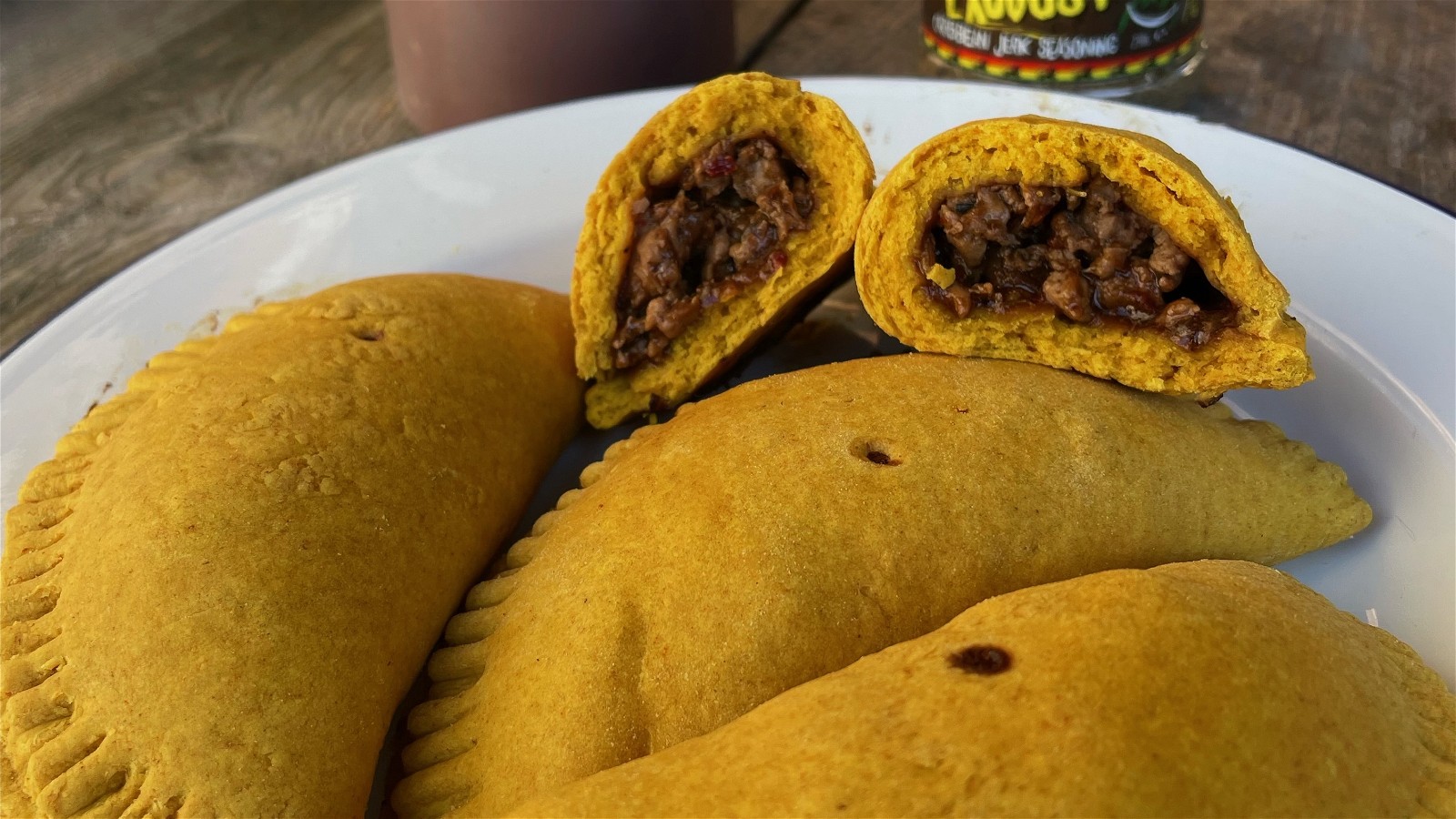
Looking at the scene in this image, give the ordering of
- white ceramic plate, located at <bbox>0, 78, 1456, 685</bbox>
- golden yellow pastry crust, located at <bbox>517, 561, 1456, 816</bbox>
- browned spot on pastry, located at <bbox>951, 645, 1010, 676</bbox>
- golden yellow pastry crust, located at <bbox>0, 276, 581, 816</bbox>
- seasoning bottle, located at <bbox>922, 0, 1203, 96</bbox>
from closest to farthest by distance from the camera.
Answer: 1. golden yellow pastry crust, located at <bbox>517, 561, 1456, 816</bbox>
2. browned spot on pastry, located at <bbox>951, 645, 1010, 676</bbox>
3. golden yellow pastry crust, located at <bbox>0, 276, 581, 816</bbox>
4. white ceramic plate, located at <bbox>0, 78, 1456, 685</bbox>
5. seasoning bottle, located at <bbox>922, 0, 1203, 96</bbox>

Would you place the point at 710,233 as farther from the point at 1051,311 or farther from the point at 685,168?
the point at 1051,311

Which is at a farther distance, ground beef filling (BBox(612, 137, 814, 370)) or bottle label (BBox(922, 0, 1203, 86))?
bottle label (BBox(922, 0, 1203, 86))

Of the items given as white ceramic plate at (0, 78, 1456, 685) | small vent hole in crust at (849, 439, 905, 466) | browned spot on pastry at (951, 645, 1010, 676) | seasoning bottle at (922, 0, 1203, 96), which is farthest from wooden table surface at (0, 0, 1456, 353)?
browned spot on pastry at (951, 645, 1010, 676)

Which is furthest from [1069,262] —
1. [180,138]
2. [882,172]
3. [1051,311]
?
[180,138]

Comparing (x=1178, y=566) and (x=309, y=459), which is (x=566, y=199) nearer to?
(x=309, y=459)

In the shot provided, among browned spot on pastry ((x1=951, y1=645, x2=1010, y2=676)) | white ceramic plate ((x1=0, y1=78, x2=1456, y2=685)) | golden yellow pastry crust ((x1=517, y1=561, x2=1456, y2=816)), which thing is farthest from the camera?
white ceramic plate ((x1=0, y1=78, x2=1456, y2=685))

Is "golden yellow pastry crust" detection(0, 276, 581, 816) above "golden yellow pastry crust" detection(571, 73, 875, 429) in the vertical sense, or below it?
below

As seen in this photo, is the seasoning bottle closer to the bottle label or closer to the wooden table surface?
the bottle label
